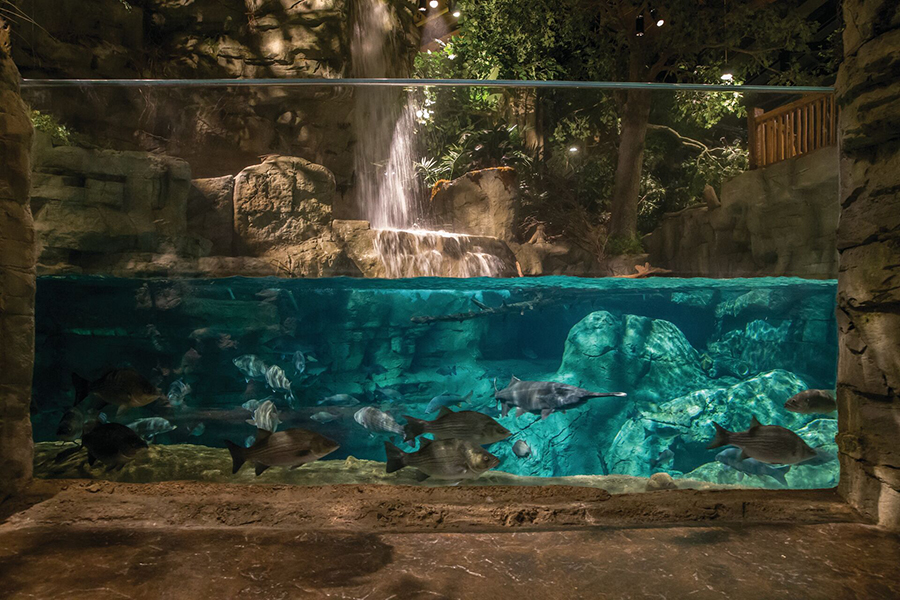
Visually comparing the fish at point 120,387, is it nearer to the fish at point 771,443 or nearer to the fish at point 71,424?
the fish at point 71,424

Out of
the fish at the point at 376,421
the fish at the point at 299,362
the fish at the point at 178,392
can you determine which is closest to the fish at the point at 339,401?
the fish at the point at 376,421

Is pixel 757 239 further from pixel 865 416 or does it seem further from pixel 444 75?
pixel 444 75

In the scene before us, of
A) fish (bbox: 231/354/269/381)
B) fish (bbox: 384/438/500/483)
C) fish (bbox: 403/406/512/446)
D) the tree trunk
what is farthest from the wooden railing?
fish (bbox: 231/354/269/381)

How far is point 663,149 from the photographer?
14.9ft

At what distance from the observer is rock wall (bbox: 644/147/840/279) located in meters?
4.59

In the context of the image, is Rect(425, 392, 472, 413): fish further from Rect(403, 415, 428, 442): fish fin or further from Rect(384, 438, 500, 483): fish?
Rect(384, 438, 500, 483): fish

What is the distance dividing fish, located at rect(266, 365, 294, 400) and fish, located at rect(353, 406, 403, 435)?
1099 millimetres

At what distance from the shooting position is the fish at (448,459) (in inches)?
137

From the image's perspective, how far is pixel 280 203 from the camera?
4.45 meters

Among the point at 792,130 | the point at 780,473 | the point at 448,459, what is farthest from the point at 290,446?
the point at 780,473

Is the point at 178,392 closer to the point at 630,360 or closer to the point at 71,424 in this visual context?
the point at 71,424

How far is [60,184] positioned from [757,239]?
253 inches

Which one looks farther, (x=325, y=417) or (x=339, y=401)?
(x=339, y=401)

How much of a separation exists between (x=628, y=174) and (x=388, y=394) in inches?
193
